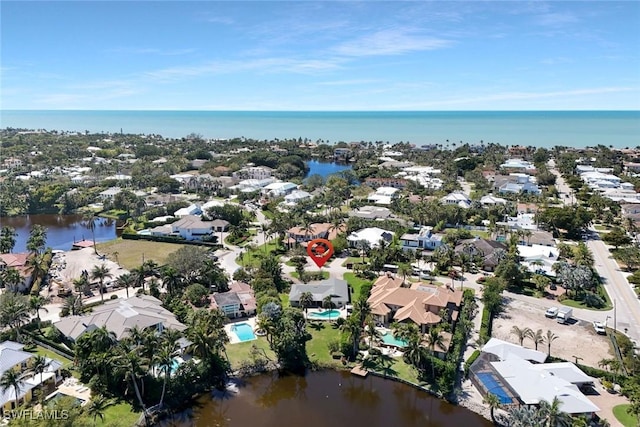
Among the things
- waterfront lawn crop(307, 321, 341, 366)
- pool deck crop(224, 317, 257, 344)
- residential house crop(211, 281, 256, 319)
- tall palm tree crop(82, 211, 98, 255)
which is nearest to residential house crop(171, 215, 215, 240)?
tall palm tree crop(82, 211, 98, 255)

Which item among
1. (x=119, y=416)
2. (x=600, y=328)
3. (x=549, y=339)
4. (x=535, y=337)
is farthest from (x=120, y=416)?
(x=600, y=328)

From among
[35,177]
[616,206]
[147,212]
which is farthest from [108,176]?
[616,206]

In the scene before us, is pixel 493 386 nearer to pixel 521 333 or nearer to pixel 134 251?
pixel 521 333

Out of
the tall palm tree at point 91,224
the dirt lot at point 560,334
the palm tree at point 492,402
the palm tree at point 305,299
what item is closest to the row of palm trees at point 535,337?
the dirt lot at point 560,334

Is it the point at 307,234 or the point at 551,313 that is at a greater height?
the point at 307,234

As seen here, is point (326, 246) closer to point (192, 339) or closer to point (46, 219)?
point (192, 339)

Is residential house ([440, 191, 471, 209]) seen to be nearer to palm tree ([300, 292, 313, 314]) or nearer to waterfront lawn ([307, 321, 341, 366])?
palm tree ([300, 292, 313, 314])
